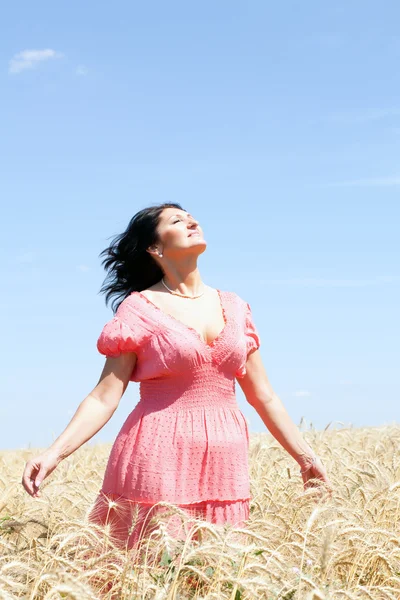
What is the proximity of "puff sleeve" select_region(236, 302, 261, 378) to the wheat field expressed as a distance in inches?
28.7

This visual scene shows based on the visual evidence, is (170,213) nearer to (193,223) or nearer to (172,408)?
(193,223)

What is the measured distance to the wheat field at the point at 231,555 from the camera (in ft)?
8.79

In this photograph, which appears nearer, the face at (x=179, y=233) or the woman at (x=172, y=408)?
the woman at (x=172, y=408)

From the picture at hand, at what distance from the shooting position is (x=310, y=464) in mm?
4605

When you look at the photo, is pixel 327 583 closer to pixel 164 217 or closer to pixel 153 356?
pixel 153 356

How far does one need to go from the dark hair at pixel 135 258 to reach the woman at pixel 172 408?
19cm

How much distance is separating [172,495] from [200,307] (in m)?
0.94

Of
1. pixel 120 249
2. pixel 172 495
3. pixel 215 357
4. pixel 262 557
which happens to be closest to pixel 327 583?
pixel 262 557

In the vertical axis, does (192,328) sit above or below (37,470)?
above

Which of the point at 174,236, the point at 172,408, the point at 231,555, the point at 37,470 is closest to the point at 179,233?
the point at 174,236

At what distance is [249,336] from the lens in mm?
4469

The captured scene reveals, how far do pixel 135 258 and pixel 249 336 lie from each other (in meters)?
0.76

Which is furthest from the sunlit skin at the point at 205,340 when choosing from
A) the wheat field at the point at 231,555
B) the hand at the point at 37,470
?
the wheat field at the point at 231,555

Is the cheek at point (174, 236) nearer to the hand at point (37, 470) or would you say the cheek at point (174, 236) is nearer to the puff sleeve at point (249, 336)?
the puff sleeve at point (249, 336)
